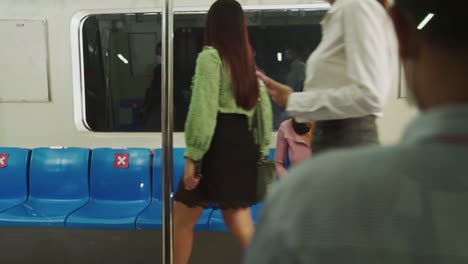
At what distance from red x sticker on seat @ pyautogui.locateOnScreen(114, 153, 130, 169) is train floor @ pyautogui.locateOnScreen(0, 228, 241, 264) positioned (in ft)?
1.76

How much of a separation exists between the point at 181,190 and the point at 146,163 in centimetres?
108

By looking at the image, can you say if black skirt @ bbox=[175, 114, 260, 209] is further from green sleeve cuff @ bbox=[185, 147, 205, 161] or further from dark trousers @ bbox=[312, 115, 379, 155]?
dark trousers @ bbox=[312, 115, 379, 155]

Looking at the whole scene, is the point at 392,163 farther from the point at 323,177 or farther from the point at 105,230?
the point at 105,230

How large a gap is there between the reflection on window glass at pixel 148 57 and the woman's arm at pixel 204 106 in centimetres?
120

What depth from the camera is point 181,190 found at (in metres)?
2.31

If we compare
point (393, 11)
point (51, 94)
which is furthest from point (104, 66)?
point (393, 11)

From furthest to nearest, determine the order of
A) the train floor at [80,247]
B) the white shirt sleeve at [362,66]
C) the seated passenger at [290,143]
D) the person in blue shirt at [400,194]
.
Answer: the train floor at [80,247], the seated passenger at [290,143], the white shirt sleeve at [362,66], the person in blue shirt at [400,194]

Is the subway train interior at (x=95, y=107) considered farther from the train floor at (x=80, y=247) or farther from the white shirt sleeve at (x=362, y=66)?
the white shirt sleeve at (x=362, y=66)

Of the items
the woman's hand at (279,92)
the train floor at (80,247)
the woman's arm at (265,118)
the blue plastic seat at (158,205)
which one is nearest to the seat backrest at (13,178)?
the train floor at (80,247)

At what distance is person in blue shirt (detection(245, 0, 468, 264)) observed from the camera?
0.43m

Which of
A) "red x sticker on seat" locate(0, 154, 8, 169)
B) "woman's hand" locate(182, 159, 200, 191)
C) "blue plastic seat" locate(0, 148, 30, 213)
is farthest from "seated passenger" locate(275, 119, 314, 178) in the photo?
"red x sticker on seat" locate(0, 154, 8, 169)

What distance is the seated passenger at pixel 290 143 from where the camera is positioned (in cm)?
261

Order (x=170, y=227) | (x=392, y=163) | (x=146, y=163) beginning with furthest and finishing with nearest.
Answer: (x=146, y=163) → (x=170, y=227) → (x=392, y=163)

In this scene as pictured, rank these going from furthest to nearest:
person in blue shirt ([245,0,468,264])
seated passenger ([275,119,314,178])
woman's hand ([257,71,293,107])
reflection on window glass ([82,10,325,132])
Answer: reflection on window glass ([82,10,325,132]) < seated passenger ([275,119,314,178]) < woman's hand ([257,71,293,107]) < person in blue shirt ([245,0,468,264])
